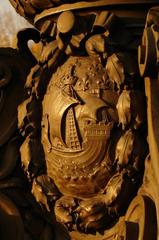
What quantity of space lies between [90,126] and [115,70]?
0.28 meters

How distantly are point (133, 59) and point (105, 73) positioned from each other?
15 cm

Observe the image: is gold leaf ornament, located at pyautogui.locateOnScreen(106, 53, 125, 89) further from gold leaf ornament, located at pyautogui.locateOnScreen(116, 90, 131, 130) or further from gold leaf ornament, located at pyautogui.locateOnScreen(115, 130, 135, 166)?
gold leaf ornament, located at pyautogui.locateOnScreen(115, 130, 135, 166)

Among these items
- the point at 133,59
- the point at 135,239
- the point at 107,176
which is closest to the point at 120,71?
the point at 133,59

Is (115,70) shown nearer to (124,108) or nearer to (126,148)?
(124,108)

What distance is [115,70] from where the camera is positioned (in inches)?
167

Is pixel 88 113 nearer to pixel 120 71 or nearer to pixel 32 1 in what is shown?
pixel 120 71

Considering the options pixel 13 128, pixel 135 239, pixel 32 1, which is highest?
pixel 32 1

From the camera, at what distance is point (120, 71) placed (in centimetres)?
422

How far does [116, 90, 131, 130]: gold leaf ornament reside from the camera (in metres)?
4.18

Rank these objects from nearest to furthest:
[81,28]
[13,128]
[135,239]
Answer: [135,239] < [81,28] < [13,128]

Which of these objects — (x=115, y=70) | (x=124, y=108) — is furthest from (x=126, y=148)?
(x=115, y=70)

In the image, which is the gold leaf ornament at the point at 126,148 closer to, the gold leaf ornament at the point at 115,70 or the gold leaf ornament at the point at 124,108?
the gold leaf ornament at the point at 124,108

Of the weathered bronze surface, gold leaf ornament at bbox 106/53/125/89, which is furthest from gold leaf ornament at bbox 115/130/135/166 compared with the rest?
gold leaf ornament at bbox 106/53/125/89

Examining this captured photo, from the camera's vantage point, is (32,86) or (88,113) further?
(32,86)
